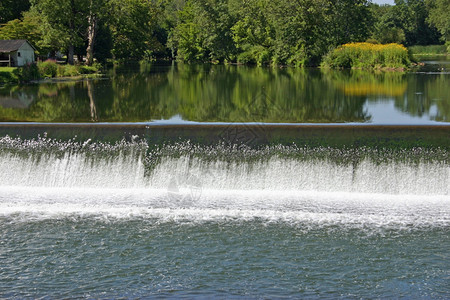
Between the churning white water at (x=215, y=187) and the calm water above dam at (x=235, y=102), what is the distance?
455 cm

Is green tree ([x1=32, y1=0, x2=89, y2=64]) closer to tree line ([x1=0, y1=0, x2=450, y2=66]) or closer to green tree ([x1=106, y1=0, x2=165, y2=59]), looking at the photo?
tree line ([x1=0, y1=0, x2=450, y2=66])

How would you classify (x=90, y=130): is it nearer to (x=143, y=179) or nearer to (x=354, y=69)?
(x=143, y=179)

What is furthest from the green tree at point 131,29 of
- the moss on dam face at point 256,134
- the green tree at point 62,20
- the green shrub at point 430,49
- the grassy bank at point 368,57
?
the moss on dam face at point 256,134

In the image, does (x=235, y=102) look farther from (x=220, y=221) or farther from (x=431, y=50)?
(x=431, y=50)

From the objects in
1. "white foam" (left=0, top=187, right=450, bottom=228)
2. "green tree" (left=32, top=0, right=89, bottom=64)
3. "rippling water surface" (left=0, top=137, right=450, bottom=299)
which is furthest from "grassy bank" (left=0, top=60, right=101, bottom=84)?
"white foam" (left=0, top=187, right=450, bottom=228)

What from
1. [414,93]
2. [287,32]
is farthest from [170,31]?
[414,93]

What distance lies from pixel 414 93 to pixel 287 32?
30125 millimetres

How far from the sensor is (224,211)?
34.8 feet

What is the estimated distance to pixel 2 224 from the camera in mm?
10023

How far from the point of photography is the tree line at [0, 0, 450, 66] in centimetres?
4519

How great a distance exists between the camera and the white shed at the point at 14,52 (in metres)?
38.9

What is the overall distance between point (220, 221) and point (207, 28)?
58.0m

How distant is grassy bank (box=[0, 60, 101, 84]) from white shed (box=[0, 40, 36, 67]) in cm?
256

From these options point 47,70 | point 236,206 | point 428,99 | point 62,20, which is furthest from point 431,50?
point 236,206
